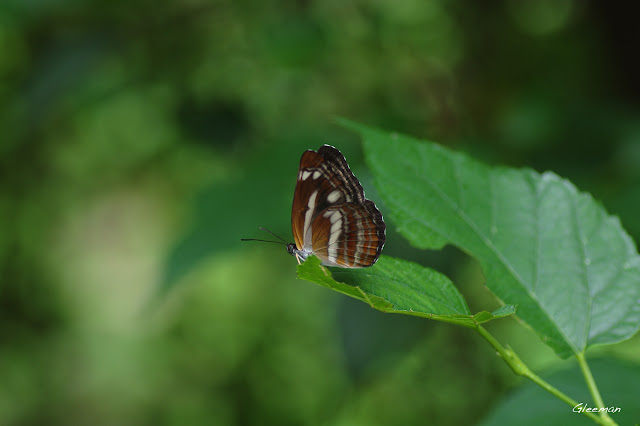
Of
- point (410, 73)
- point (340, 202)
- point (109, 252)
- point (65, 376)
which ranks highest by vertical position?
point (410, 73)

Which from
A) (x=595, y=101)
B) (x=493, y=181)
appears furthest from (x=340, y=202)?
(x=595, y=101)

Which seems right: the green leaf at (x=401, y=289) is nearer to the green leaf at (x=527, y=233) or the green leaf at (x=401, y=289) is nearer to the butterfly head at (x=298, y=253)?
the green leaf at (x=527, y=233)

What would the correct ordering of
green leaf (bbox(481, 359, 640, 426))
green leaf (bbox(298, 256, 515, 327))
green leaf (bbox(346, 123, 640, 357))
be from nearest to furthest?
green leaf (bbox(298, 256, 515, 327)) → green leaf (bbox(346, 123, 640, 357)) → green leaf (bbox(481, 359, 640, 426))

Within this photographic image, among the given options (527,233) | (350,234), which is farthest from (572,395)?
(350,234)

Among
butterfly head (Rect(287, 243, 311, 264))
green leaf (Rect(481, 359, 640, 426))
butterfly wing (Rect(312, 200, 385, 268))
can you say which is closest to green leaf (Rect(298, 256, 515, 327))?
butterfly wing (Rect(312, 200, 385, 268))

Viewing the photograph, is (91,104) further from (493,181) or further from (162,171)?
(493,181)

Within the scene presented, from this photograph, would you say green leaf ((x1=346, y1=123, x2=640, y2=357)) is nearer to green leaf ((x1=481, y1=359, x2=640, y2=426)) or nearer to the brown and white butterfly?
the brown and white butterfly
